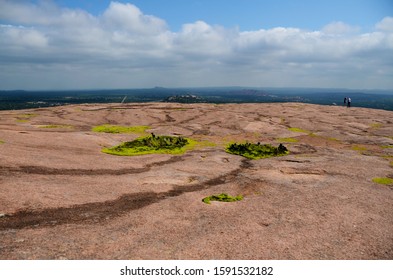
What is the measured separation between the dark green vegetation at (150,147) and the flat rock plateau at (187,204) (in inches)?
71.6

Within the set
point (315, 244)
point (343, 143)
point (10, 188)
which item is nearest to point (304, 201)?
point (315, 244)

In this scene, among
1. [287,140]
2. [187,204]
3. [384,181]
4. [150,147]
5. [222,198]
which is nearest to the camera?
[187,204]

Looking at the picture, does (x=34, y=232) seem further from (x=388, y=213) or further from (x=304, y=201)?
(x=388, y=213)

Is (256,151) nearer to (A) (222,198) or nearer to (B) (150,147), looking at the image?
(B) (150,147)

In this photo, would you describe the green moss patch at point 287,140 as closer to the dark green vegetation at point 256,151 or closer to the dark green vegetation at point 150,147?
the dark green vegetation at point 256,151

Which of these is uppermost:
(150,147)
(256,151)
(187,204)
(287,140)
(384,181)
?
(150,147)

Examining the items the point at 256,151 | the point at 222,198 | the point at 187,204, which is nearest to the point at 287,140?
the point at 256,151

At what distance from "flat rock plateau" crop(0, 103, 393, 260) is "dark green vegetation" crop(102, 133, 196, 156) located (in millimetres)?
1819

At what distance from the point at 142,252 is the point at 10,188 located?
1102cm

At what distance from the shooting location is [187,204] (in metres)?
20.9

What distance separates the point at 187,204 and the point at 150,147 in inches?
748

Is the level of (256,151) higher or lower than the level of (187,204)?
higher

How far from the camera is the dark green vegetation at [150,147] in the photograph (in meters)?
36.5

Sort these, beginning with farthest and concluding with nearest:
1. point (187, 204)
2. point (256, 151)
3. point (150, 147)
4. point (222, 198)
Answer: point (150, 147), point (256, 151), point (222, 198), point (187, 204)
